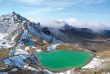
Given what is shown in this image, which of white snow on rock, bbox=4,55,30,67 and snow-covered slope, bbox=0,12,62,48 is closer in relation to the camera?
white snow on rock, bbox=4,55,30,67

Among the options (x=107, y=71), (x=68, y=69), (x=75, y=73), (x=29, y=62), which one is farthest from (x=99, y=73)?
(x=29, y=62)

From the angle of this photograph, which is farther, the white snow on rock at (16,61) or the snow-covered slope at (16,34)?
the snow-covered slope at (16,34)

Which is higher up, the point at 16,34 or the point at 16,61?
the point at 16,34

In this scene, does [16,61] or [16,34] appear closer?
[16,61]

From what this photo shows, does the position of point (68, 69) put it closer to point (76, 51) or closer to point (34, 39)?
point (76, 51)

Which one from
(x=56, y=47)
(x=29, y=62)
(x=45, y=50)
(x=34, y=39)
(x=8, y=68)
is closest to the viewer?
(x=8, y=68)

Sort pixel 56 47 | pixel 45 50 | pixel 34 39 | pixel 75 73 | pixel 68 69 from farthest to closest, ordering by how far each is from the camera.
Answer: pixel 34 39, pixel 56 47, pixel 45 50, pixel 68 69, pixel 75 73

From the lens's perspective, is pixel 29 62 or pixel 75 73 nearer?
pixel 75 73

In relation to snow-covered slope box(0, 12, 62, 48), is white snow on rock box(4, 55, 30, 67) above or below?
below

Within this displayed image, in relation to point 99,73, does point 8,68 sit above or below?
above

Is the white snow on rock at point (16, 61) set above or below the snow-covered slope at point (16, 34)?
below
